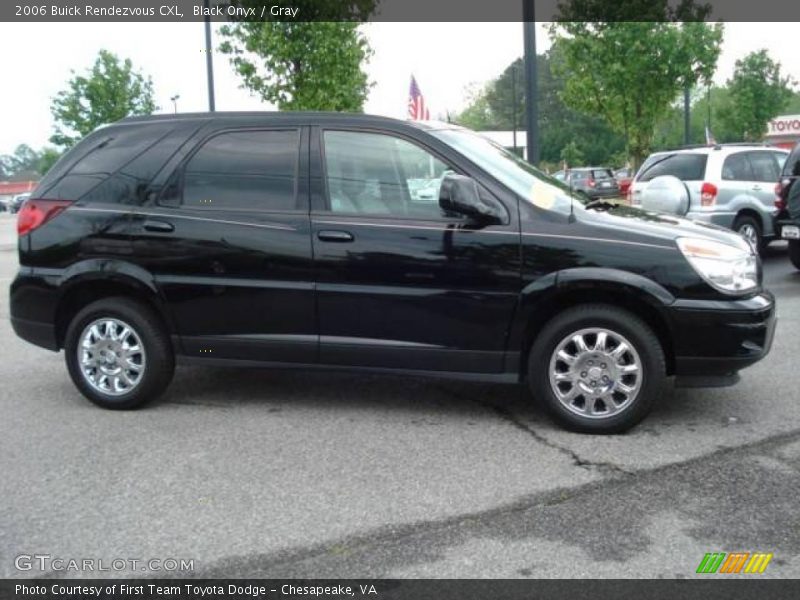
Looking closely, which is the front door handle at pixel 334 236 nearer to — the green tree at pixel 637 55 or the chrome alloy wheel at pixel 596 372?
the chrome alloy wheel at pixel 596 372

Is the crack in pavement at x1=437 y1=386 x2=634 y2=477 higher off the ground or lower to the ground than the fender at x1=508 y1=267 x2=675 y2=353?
lower

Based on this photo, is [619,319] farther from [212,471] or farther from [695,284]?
[212,471]

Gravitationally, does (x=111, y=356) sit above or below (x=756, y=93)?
below

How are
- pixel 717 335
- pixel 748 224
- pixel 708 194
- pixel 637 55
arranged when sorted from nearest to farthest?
→ pixel 717 335, pixel 708 194, pixel 748 224, pixel 637 55

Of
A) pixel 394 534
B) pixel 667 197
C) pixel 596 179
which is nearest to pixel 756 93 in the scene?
pixel 596 179

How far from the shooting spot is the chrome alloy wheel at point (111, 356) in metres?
5.45

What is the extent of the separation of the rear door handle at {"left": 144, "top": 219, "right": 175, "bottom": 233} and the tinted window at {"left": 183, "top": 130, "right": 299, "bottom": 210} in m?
0.18

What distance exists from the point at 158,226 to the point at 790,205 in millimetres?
8370

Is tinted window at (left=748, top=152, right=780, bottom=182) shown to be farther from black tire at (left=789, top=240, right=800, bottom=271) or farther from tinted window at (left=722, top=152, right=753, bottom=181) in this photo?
black tire at (left=789, top=240, right=800, bottom=271)

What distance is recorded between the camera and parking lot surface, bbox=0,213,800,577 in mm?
3463

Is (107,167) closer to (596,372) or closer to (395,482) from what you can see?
(395,482)

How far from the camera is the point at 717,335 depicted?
15.4 ft

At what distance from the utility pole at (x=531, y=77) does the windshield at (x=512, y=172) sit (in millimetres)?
4817

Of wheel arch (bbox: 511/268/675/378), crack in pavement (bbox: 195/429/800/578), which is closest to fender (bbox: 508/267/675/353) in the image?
wheel arch (bbox: 511/268/675/378)
